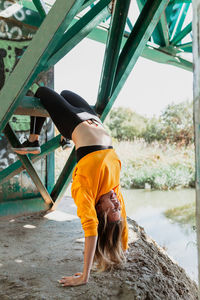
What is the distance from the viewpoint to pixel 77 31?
10.7ft

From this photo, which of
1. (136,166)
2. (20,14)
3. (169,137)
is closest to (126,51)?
(20,14)

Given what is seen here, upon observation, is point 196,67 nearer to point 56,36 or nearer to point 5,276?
point 56,36

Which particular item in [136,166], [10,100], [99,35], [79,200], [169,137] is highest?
[99,35]

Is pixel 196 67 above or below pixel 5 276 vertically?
above

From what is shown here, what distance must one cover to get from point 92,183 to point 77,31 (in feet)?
5.57

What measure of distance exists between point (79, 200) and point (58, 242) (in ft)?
5.51

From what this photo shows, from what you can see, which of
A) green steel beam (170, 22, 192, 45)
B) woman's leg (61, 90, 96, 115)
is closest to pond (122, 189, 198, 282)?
green steel beam (170, 22, 192, 45)

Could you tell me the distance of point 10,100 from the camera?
97.2 inches

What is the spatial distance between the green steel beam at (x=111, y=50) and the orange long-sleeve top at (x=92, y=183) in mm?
1292

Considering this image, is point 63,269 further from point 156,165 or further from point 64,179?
point 156,165

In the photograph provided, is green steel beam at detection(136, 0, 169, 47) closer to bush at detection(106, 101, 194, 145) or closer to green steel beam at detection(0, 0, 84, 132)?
green steel beam at detection(0, 0, 84, 132)

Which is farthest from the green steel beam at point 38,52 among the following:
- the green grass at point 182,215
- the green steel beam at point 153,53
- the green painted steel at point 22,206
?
the green grass at point 182,215

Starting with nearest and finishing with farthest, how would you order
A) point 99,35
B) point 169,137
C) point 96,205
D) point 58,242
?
point 96,205
point 58,242
point 99,35
point 169,137

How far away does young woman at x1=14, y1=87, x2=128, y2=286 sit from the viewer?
2723 mm
